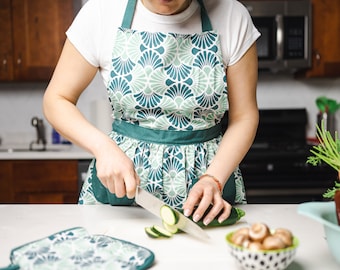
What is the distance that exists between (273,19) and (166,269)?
2.27 meters

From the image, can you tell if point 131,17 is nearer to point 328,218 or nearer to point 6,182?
point 328,218

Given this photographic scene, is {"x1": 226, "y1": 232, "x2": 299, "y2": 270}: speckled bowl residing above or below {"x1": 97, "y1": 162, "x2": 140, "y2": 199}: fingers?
below

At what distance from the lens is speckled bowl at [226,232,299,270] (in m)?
0.72

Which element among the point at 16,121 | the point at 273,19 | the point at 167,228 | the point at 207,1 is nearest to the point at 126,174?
the point at 167,228

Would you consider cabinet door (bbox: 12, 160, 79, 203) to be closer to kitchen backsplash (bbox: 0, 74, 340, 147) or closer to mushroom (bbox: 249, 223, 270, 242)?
kitchen backsplash (bbox: 0, 74, 340, 147)

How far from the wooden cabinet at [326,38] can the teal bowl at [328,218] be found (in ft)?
7.21

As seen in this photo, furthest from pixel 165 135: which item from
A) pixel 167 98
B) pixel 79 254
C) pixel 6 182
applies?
pixel 6 182

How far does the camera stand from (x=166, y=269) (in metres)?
0.81

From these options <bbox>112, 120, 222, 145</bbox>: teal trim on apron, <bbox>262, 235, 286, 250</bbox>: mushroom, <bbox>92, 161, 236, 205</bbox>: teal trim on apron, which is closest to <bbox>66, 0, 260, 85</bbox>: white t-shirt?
<bbox>112, 120, 222, 145</bbox>: teal trim on apron

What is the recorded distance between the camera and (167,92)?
3.96 ft

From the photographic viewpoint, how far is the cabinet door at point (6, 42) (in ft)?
9.33

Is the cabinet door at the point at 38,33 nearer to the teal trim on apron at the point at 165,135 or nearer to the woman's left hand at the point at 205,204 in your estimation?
the teal trim on apron at the point at 165,135

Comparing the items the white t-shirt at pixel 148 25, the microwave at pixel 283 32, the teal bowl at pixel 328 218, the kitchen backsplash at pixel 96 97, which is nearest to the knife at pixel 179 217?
the teal bowl at pixel 328 218

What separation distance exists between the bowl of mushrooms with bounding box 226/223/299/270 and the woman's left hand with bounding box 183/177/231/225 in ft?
0.80
